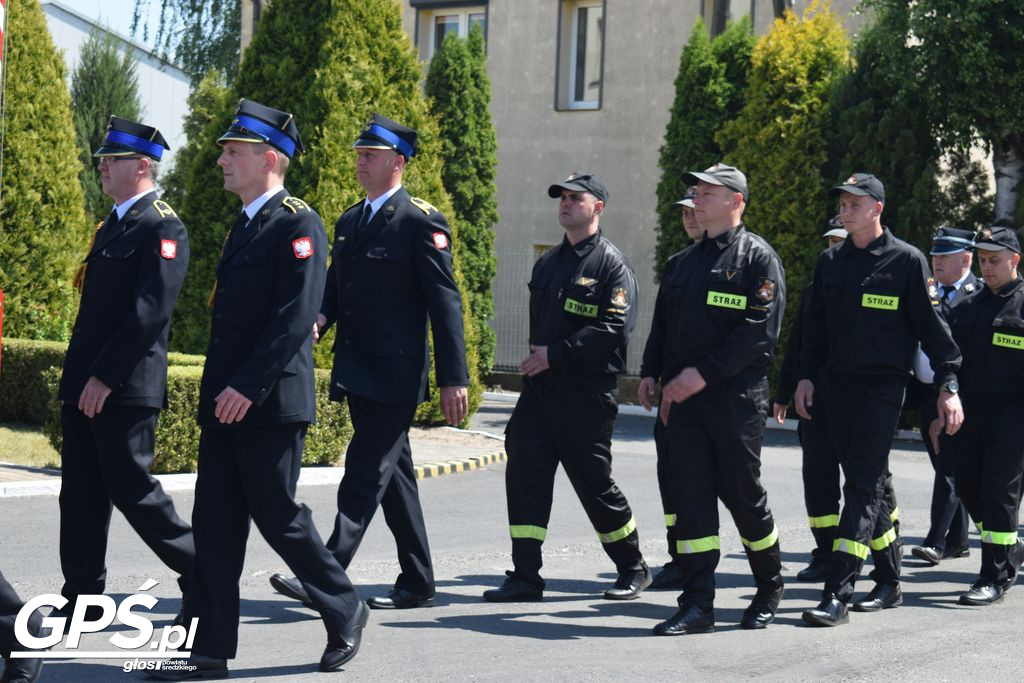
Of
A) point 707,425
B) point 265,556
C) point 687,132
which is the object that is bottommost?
point 265,556

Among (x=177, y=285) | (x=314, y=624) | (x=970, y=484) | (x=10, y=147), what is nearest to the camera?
(x=177, y=285)

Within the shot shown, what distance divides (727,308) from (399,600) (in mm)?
2131

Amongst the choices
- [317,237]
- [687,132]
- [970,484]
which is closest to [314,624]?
[317,237]

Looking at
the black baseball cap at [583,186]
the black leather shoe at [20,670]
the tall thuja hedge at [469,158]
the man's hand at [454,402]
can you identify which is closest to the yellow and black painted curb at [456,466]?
the black baseball cap at [583,186]

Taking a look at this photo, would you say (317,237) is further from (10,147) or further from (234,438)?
(10,147)

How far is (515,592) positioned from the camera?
7.27m

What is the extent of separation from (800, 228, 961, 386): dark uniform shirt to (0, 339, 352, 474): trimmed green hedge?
463 cm

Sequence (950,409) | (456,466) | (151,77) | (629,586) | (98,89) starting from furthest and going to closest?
(151,77) < (98,89) < (456,466) < (629,586) < (950,409)

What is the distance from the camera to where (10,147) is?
1549 cm

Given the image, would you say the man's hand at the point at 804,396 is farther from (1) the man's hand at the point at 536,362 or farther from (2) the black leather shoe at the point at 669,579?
(1) the man's hand at the point at 536,362

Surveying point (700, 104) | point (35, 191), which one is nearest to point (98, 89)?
point (700, 104)

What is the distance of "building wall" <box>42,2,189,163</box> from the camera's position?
39.3m

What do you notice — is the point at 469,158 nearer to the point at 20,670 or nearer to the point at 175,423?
the point at 175,423

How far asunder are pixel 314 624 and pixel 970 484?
380 centimetres
